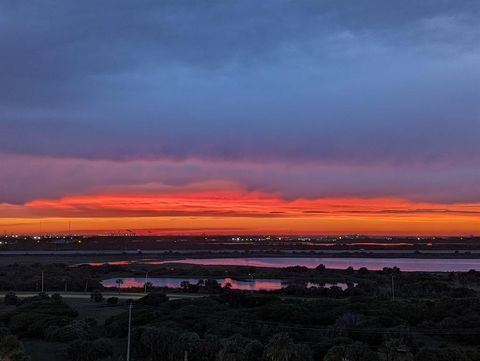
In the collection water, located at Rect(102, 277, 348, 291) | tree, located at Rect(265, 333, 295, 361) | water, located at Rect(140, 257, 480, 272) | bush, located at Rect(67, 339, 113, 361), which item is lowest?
water, located at Rect(140, 257, 480, 272)

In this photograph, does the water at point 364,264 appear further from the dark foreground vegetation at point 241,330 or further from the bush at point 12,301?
the bush at point 12,301

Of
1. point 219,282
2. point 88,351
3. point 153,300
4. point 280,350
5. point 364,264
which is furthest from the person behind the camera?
point 364,264

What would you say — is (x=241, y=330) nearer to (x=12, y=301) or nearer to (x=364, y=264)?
(x=12, y=301)

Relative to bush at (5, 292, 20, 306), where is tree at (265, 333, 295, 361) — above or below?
above

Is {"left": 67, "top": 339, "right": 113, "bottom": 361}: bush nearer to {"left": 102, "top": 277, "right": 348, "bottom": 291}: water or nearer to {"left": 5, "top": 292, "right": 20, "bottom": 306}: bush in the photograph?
{"left": 5, "top": 292, "right": 20, "bottom": 306}: bush

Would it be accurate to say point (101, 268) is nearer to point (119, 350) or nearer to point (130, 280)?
point (130, 280)

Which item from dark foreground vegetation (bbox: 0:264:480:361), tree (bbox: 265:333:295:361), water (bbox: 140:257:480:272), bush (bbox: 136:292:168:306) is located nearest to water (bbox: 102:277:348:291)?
dark foreground vegetation (bbox: 0:264:480:361)

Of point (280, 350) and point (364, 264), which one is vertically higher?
point (280, 350)

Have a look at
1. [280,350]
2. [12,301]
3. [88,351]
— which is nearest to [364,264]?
[12,301]

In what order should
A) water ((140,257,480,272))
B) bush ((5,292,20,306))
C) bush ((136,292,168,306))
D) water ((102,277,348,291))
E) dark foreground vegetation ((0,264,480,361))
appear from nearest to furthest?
dark foreground vegetation ((0,264,480,361)), bush ((136,292,168,306)), bush ((5,292,20,306)), water ((102,277,348,291)), water ((140,257,480,272))

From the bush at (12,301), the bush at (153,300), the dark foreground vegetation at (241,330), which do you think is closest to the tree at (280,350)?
the dark foreground vegetation at (241,330)

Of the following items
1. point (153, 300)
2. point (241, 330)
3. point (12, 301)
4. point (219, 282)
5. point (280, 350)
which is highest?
point (280, 350)

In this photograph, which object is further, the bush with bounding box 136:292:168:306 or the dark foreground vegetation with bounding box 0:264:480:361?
the bush with bounding box 136:292:168:306

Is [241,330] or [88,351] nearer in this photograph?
[88,351]
